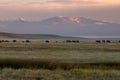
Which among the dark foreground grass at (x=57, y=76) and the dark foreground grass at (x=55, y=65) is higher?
the dark foreground grass at (x=57, y=76)

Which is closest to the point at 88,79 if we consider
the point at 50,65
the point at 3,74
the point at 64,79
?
the point at 64,79

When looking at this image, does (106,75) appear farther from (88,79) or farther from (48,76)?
(48,76)

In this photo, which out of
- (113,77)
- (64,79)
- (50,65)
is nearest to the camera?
(64,79)

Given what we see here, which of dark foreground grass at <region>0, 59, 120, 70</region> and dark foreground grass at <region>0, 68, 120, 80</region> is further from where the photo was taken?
dark foreground grass at <region>0, 59, 120, 70</region>

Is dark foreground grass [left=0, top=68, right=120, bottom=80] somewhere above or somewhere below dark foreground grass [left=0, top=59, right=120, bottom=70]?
above

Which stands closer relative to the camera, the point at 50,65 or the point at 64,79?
the point at 64,79

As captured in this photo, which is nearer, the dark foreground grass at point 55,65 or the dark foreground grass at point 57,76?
the dark foreground grass at point 57,76

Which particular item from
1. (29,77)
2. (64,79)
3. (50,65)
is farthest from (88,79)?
(50,65)

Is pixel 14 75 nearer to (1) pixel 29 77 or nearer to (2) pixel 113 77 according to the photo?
(1) pixel 29 77

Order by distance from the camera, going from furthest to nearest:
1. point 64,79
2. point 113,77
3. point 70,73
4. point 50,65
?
point 50,65 < point 70,73 < point 113,77 < point 64,79

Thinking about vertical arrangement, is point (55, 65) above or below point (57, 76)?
below

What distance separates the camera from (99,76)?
2461 cm

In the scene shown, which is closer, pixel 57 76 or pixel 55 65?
pixel 57 76

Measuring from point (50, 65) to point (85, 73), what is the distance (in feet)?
30.8
